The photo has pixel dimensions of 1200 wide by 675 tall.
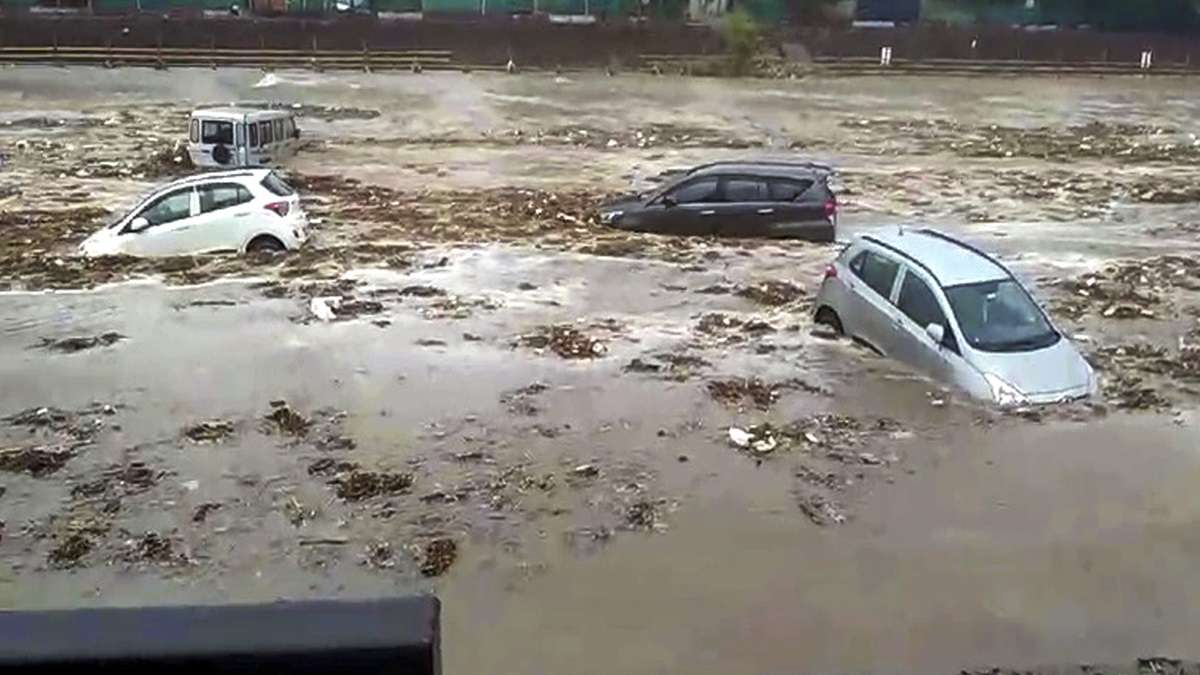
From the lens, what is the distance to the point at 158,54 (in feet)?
168

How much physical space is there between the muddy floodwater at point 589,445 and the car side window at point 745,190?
807 mm

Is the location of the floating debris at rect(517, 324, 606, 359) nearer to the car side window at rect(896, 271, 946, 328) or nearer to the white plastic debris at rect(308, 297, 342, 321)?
the white plastic debris at rect(308, 297, 342, 321)

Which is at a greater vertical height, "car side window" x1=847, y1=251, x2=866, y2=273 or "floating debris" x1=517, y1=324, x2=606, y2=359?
"car side window" x1=847, y1=251, x2=866, y2=273

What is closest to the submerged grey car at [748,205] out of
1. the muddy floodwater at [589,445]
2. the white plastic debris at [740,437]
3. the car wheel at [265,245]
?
the muddy floodwater at [589,445]

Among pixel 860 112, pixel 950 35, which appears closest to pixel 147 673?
pixel 860 112

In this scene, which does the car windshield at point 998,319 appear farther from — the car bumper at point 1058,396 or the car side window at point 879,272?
the car side window at point 879,272

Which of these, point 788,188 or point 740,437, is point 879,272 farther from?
point 788,188

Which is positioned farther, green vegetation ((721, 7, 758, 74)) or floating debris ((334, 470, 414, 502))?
green vegetation ((721, 7, 758, 74))

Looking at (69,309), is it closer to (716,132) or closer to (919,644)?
(919,644)

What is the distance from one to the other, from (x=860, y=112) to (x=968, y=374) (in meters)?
30.3

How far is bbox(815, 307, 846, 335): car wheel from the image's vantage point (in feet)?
53.7

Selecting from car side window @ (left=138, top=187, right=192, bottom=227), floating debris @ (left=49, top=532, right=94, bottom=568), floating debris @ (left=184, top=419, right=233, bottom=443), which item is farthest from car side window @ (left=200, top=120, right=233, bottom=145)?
floating debris @ (left=49, top=532, right=94, bottom=568)

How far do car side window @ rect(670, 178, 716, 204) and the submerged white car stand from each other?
21.7 feet

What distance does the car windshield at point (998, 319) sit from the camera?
46.2 feet
